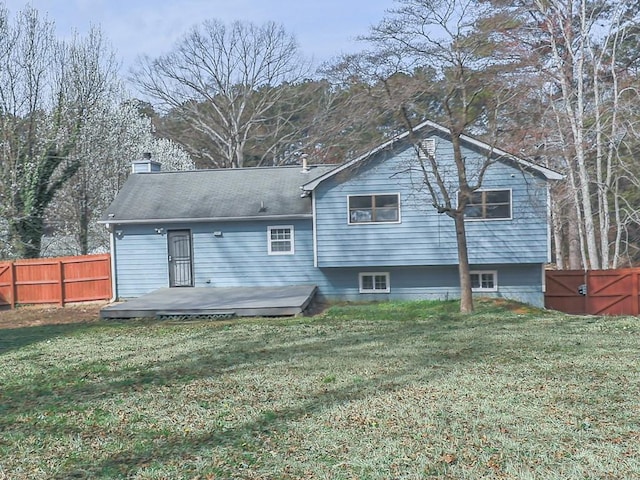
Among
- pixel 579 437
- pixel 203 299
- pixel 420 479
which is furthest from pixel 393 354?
pixel 203 299

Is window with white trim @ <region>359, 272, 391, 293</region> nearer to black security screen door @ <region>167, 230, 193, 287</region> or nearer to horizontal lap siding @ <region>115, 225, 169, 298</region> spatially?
black security screen door @ <region>167, 230, 193, 287</region>

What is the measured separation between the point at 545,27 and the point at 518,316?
40.9ft

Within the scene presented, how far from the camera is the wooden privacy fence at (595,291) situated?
707 inches

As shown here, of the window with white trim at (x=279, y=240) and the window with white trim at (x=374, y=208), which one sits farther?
the window with white trim at (x=279, y=240)

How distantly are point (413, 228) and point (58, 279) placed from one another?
10.4 metres

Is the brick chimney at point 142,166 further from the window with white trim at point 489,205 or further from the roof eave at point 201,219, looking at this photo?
the window with white trim at point 489,205

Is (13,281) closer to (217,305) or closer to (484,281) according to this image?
(217,305)

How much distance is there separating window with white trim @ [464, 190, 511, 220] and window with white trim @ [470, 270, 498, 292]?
63.0 inches

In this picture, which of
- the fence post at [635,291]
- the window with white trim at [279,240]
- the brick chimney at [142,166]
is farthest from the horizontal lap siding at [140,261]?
the fence post at [635,291]

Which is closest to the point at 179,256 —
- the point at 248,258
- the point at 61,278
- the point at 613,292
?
the point at 248,258

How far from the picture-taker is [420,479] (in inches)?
162

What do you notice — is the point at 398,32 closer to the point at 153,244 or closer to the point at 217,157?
the point at 153,244

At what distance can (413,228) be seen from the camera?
16703mm

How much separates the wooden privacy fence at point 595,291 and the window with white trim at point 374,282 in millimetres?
4868
